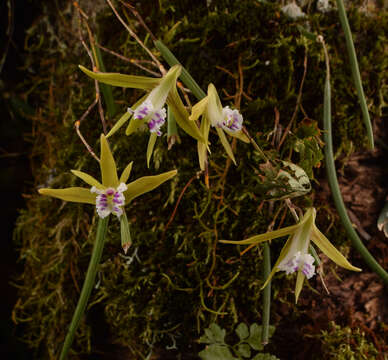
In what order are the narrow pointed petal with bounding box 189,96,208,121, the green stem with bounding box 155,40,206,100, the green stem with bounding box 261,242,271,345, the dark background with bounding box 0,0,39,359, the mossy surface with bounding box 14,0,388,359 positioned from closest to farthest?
the narrow pointed petal with bounding box 189,96,208,121 → the green stem with bounding box 155,40,206,100 → the green stem with bounding box 261,242,271,345 → the mossy surface with bounding box 14,0,388,359 → the dark background with bounding box 0,0,39,359

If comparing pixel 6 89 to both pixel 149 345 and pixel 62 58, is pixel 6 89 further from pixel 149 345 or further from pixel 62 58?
pixel 149 345

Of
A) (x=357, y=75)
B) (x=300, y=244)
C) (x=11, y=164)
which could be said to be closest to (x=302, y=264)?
(x=300, y=244)

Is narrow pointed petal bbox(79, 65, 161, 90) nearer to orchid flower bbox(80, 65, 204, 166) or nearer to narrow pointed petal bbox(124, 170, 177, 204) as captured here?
orchid flower bbox(80, 65, 204, 166)

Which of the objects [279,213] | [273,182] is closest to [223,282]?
[279,213]

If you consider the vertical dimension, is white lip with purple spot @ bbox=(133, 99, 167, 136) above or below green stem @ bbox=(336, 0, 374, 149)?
below

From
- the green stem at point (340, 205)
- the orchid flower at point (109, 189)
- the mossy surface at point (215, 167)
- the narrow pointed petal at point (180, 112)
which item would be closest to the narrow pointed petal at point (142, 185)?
the orchid flower at point (109, 189)

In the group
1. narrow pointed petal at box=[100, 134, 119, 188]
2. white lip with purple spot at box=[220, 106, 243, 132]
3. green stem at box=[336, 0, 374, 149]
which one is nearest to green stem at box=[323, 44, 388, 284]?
green stem at box=[336, 0, 374, 149]

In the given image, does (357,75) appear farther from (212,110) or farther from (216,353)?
(216,353)
